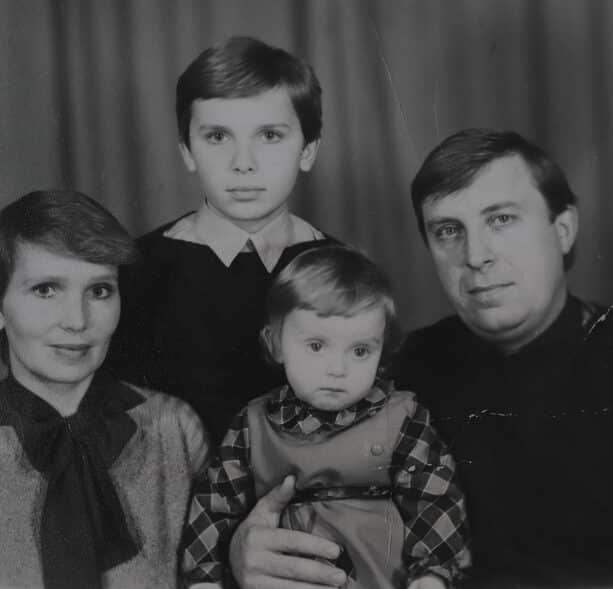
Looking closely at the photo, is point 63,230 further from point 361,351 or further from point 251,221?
point 361,351

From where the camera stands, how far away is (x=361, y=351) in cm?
141

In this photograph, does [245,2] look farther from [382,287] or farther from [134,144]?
[382,287]

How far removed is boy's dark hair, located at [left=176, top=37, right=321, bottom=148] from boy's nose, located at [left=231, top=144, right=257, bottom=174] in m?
0.10

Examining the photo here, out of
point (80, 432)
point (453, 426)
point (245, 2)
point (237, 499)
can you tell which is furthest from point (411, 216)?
point (80, 432)

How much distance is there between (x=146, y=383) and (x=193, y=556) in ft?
1.14

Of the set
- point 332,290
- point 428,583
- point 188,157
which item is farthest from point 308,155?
point 428,583

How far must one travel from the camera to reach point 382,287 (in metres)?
1.42

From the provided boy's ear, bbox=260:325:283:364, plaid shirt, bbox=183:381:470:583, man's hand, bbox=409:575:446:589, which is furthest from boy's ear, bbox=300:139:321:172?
man's hand, bbox=409:575:446:589

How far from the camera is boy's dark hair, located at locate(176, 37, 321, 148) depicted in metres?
1.52

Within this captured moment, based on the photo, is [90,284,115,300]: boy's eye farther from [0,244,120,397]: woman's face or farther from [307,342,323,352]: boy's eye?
[307,342,323,352]: boy's eye

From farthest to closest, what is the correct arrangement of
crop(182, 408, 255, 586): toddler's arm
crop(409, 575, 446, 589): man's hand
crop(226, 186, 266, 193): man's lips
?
crop(226, 186, 266, 193): man's lips < crop(182, 408, 255, 586): toddler's arm < crop(409, 575, 446, 589): man's hand

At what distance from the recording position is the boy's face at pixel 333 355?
1.38 metres

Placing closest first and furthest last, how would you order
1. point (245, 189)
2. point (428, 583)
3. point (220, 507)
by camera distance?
point (428, 583) < point (220, 507) < point (245, 189)

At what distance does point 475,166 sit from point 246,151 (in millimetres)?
439
